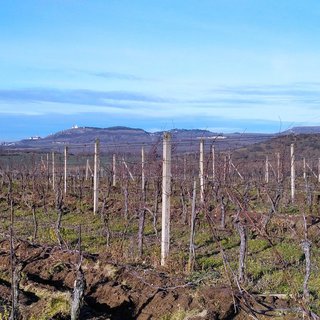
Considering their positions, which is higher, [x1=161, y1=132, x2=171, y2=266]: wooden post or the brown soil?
[x1=161, y1=132, x2=171, y2=266]: wooden post

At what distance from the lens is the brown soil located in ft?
19.9

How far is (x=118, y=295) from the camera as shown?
273 inches

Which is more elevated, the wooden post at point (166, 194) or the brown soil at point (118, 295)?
the wooden post at point (166, 194)

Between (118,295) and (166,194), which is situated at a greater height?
(166,194)

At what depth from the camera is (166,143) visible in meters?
9.78

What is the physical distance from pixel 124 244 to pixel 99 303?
5.52 metres

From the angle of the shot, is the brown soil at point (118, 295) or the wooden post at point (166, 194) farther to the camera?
the wooden post at point (166, 194)

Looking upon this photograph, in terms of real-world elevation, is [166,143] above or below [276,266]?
above

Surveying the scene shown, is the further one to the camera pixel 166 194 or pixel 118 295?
pixel 166 194

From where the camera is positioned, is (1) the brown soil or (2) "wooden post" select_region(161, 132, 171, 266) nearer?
(1) the brown soil

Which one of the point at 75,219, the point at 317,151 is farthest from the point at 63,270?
the point at 317,151

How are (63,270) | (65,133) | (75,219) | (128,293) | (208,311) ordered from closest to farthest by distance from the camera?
(208,311) < (128,293) < (63,270) < (75,219) < (65,133)

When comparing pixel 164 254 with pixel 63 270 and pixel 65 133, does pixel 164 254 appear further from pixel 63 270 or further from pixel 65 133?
pixel 65 133

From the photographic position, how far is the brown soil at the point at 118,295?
19.9ft
